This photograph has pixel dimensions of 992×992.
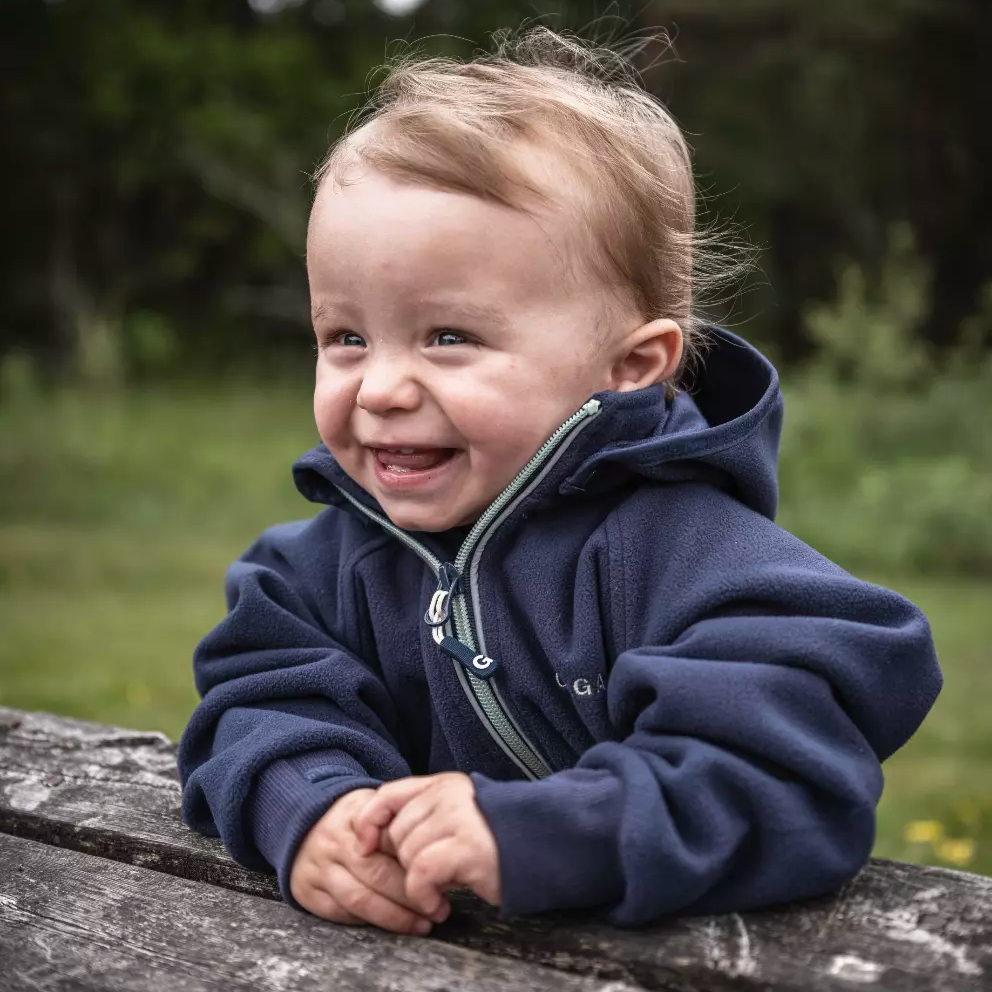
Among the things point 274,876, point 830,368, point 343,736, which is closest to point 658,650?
point 343,736

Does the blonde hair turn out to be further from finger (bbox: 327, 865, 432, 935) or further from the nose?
finger (bbox: 327, 865, 432, 935)

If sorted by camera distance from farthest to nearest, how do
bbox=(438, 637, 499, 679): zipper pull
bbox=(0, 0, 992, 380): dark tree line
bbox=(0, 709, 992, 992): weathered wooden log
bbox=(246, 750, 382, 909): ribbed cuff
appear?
1. bbox=(0, 0, 992, 380): dark tree line
2. bbox=(438, 637, 499, 679): zipper pull
3. bbox=(246, 750, 382, 909): ribbed cuff
4. bbox=(0, 709, 992, 992): weathered wooden log

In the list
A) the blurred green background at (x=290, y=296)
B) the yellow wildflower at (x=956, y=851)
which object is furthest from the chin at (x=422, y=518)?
the yellow wildflower at (x=956, y=851)

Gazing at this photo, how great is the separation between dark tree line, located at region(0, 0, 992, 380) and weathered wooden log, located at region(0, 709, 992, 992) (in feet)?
41.1

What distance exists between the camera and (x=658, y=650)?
154cm

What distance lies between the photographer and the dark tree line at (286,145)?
543 inches

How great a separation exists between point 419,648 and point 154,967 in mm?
649

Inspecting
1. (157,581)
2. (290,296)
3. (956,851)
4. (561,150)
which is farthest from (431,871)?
(290,296)

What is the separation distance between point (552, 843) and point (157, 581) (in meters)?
5.52

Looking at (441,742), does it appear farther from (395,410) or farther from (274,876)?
(395,410)

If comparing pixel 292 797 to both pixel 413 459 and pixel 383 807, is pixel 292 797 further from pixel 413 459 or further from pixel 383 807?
pixel 413 459

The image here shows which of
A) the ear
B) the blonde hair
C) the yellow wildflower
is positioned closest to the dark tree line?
the yellow wildflower

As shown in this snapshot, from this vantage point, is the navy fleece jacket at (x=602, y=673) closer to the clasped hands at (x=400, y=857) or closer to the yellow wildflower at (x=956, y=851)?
the clasped hands at (x=400, y=857)

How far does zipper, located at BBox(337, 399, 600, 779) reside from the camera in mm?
1748
